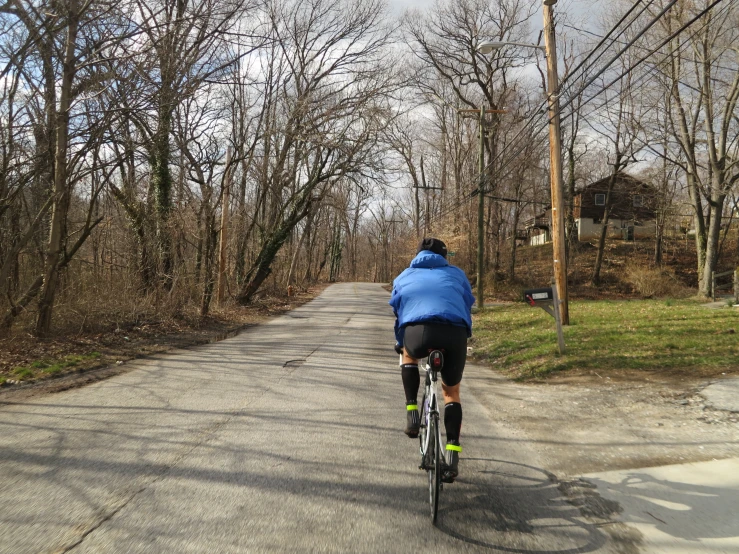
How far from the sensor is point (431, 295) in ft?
13.5

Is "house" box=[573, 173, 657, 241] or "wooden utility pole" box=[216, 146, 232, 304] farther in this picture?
"house" box=[573, 173, 657, 241]

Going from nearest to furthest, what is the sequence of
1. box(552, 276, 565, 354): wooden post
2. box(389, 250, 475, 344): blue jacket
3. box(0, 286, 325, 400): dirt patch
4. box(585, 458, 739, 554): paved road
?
box(585, 458, 739, 554): paved road, box(389, 250, 475, 344): blue jacket, box(0, 286, 325, 400): dirt patch, box(552, 276, 565, 354): wooden post

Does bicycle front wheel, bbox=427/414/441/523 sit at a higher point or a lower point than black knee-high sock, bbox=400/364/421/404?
lower

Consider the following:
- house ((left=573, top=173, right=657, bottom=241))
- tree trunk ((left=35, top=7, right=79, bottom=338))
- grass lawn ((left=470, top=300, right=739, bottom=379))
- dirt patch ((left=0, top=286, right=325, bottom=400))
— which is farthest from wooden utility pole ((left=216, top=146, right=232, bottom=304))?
house ((left=573, top=173, right=657, bottom=241))

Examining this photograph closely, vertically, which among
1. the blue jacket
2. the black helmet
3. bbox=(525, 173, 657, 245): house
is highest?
bbox=(525, 173, 657, 245): house

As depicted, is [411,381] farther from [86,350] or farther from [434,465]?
[86,350]

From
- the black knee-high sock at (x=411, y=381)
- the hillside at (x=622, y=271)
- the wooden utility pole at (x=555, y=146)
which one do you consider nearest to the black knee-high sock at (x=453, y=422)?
the black knee-high sock at (x=411, y=381)

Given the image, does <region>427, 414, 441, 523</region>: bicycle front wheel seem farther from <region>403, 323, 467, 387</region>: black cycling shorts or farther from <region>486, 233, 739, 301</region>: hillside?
<region>486, 233, 739, 301</region>: hillside

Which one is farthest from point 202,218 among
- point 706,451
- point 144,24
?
point 706,451

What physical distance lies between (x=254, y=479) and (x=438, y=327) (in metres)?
1.86

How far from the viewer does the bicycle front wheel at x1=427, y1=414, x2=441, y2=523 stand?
11.5 ft

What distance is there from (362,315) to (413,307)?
649 inches

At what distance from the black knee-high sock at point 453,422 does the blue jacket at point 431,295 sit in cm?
59

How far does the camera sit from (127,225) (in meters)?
17.6
